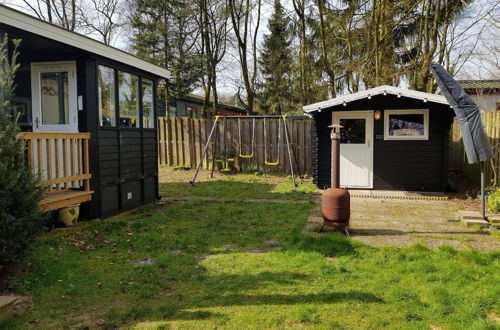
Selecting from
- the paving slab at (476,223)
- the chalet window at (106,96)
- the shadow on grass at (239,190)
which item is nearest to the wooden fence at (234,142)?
the shadow on grass at (239,190)

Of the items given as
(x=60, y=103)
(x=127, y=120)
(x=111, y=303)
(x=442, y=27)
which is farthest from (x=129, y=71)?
(x=442, y=27)

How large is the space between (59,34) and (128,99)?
83.7 inches

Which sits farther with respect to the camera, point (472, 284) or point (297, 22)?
point (297, 22)

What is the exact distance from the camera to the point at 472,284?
372 cm

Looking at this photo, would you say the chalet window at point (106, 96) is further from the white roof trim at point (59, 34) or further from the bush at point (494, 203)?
the bush at point (494, 203)

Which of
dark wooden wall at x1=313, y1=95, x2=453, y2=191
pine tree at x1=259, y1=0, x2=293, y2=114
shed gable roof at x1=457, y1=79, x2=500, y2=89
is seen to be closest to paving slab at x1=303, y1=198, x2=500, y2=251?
dark wooden wall at x1=313, y1=95, x2=453, y2=191

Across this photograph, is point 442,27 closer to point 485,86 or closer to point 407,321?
point 485,86

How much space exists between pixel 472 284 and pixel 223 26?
19555 millimetres

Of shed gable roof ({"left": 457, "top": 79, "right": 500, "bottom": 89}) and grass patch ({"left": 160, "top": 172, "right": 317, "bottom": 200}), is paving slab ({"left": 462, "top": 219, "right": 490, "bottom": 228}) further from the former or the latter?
shed gable roof ({"left": 457, "top": 79, "right": 500, "bottom": 89})

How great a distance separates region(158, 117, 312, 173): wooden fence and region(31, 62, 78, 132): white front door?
6.97m

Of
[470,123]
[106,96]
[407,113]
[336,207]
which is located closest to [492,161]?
[407,113]

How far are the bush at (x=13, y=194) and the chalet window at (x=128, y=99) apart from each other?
3.39m

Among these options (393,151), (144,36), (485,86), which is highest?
(144,36)

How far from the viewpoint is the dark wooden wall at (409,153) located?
9.27m
